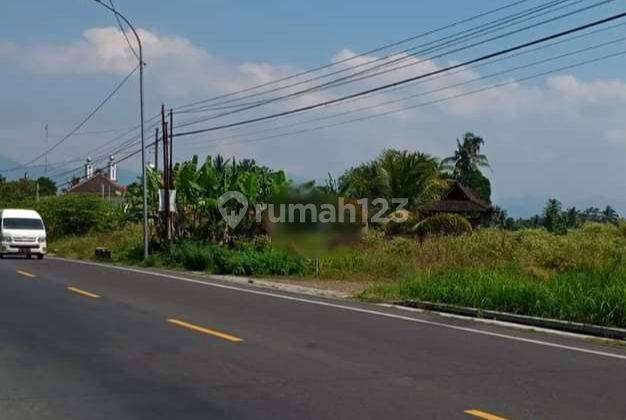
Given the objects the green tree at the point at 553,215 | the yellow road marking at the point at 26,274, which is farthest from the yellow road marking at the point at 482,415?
the green tree at the point at 553,215

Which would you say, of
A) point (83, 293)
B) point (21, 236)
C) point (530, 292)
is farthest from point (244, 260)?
point (21, 236)

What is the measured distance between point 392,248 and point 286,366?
739 inches

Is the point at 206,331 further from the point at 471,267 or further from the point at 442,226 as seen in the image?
the point at 442,226

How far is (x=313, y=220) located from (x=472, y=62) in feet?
28.4

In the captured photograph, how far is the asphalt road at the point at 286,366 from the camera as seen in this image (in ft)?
23.3

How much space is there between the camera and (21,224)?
36406 mm

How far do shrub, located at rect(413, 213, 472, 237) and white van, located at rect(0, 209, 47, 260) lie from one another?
16726mm

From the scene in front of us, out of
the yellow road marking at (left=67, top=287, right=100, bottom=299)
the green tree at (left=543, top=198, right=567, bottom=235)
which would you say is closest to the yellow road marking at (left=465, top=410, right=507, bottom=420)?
the yellow road marking at (left=67, top=287, right=100, bottom=299)

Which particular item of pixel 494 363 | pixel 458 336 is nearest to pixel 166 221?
pixel 458 336

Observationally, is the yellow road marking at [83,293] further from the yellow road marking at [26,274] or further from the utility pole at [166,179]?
the utility pole at [166,179]

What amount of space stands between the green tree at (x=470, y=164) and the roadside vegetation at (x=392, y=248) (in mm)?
34109

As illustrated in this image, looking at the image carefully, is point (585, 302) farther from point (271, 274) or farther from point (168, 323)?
point (271, 274)

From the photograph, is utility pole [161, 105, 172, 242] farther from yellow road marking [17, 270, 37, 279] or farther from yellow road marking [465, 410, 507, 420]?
yellow road marking [465, 410, 507, 420]

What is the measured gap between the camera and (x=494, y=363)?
31.0 ft
